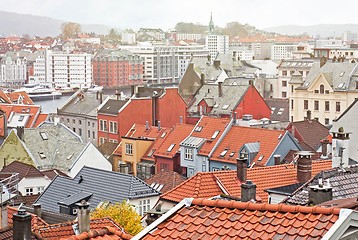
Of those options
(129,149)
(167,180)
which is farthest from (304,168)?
(129,149)

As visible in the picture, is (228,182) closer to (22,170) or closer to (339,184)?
(339,184)

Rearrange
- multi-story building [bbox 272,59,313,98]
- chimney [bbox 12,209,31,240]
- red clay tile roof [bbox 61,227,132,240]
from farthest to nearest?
1. multi-story building [bbox 272,59,313,98]
2. chimney [bbox 12,209,31,240]
3. red clay tile roof [bbox 61,227,132,240]

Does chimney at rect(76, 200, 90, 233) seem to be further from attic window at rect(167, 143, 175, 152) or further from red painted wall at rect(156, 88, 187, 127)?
red painted wall at rect(156, 88, 187, 127)

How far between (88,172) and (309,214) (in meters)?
17.5

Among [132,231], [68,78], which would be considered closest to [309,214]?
[132,231]

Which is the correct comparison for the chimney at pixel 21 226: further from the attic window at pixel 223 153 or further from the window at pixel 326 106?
the window at pixel 326 106

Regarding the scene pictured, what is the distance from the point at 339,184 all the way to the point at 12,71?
161061 millimetres

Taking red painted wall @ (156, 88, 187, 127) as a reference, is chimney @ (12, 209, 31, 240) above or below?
above

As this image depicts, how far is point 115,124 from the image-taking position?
133 ft

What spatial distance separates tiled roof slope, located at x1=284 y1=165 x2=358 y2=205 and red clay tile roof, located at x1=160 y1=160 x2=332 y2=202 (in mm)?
4620

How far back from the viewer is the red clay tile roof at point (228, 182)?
18.1 metres

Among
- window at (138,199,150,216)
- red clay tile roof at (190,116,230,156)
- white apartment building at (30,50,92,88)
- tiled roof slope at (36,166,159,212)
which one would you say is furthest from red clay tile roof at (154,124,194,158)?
white apartment building at (30,50,92,88)

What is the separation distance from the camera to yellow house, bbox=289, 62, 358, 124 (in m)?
44.5

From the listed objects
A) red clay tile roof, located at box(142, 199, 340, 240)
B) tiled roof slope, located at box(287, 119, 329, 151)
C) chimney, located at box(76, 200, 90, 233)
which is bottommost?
tiled roof slope, located at box(287, 119, 329, 151)
